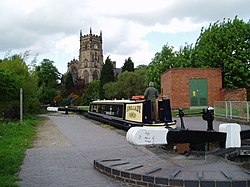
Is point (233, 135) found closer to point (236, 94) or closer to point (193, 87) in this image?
point (236, 94)

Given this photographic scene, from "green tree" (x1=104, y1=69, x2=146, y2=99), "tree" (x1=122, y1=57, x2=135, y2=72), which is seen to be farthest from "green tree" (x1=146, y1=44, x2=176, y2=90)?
"tree" (x1=122, y1=57, x2=135, y2=72)

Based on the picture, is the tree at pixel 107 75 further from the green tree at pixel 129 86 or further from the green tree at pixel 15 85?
the green tree at pixel 15 85

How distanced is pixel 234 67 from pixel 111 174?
89.0 feet

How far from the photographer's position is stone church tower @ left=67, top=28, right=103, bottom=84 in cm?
12450

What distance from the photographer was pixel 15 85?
22.6 m

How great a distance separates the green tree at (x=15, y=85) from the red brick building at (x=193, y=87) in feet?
40.3

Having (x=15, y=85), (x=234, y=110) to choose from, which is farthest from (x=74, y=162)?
(x=15, y=85)

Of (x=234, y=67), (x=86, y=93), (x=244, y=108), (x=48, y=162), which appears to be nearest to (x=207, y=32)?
(x=234, y=67)

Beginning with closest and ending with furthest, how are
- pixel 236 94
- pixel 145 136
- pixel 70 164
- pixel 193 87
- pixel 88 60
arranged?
pixel 145 136
pixel 70 164
pixel 236 94
pixel 193 87
pixel 88 60

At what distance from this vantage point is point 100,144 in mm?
11469

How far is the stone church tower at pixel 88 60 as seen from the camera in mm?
124500

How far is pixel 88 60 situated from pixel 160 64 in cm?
7910

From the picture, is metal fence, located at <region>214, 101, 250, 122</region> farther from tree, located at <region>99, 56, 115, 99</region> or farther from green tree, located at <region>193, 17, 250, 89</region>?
tree, located at <region>99, 56, 115, 99</region>

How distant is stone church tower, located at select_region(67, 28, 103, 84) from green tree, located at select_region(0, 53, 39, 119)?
91.1 m
